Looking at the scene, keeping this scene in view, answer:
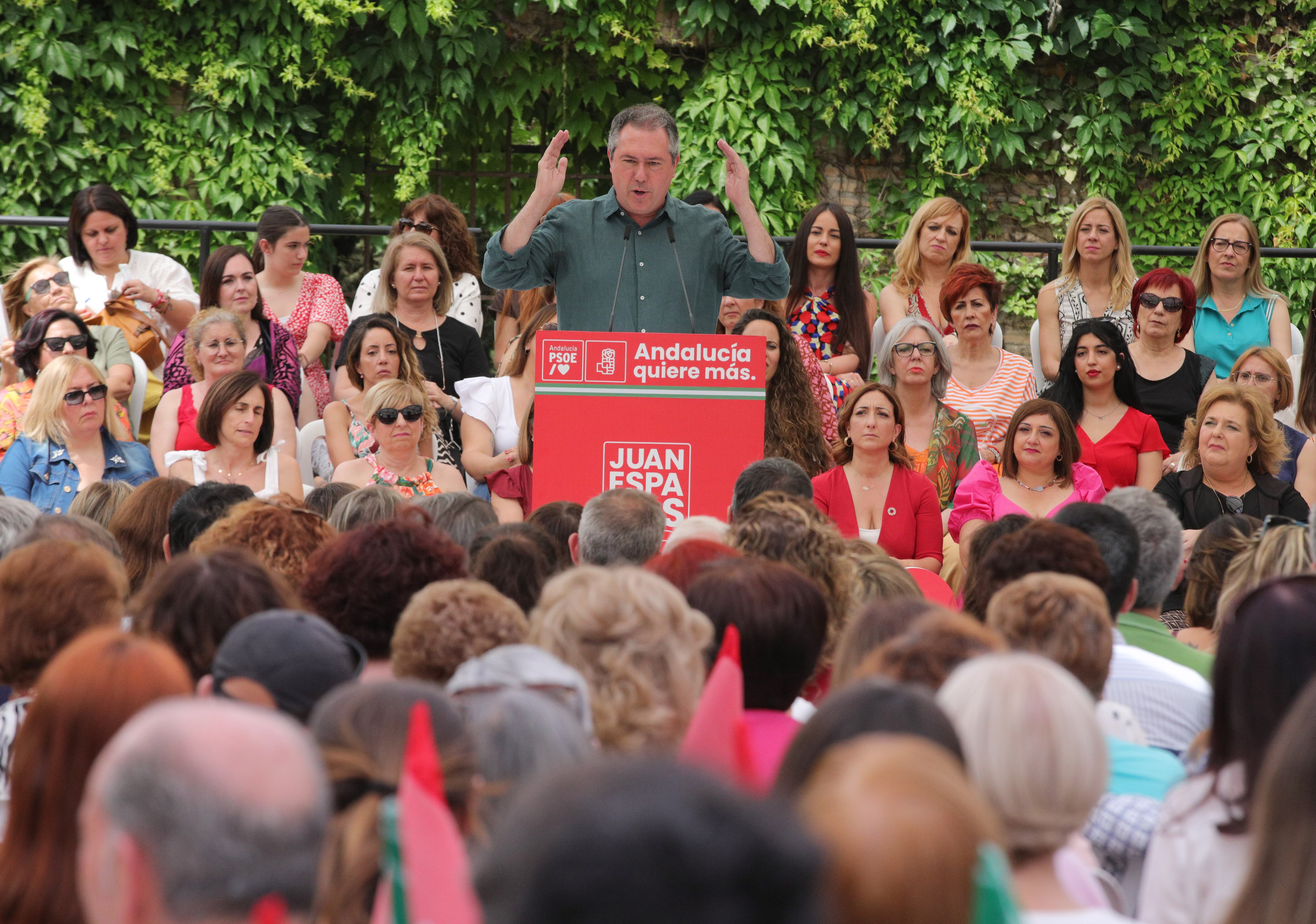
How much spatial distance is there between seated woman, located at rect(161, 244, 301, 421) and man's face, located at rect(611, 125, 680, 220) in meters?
2.40

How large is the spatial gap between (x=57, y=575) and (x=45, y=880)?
1077 mm

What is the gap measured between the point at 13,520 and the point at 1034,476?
383cm

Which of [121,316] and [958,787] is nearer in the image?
[958,787]

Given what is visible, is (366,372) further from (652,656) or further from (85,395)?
(652,656)

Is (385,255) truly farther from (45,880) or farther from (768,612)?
(45,880)

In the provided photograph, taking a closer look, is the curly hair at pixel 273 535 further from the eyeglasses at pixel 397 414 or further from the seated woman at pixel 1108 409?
the seated woman at pixel 1108 409

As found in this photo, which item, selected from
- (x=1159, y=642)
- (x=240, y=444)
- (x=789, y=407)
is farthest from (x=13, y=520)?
(x=789, y=407)

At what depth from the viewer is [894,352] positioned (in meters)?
6.48

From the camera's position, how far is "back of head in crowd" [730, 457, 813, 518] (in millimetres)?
4336

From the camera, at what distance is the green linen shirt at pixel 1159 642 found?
3316 millimetres

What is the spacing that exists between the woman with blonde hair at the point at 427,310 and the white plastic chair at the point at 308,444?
20 centimetres

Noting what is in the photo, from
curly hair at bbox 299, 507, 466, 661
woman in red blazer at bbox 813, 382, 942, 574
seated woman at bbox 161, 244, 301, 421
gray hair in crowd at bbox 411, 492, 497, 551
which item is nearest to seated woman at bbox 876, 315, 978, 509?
woman in red blazer at bbox 813, 382, 942, 574

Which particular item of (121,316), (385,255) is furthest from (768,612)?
(121,316)

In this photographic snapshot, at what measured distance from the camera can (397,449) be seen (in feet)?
19.4
